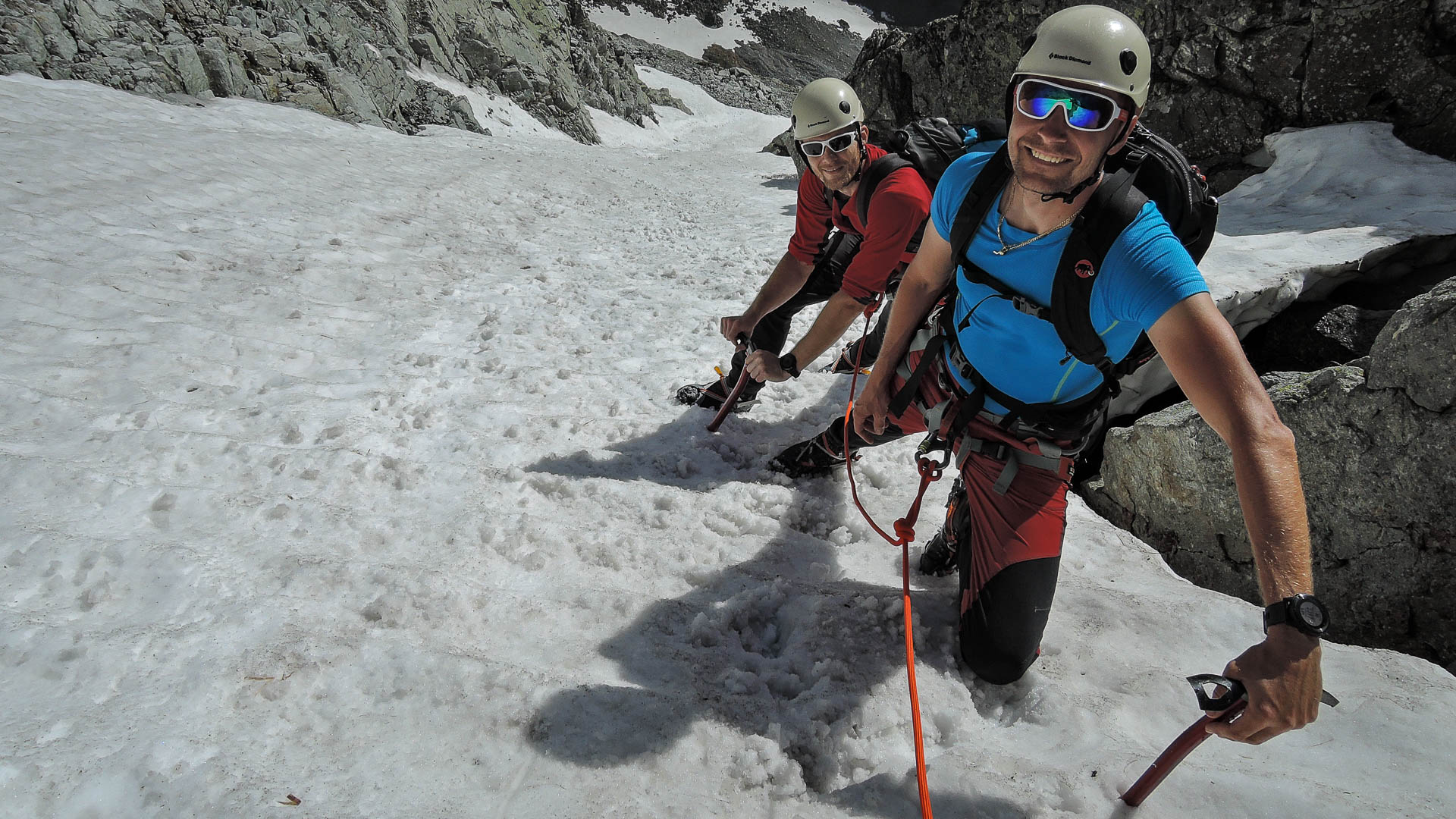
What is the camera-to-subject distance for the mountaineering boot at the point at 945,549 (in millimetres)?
3734

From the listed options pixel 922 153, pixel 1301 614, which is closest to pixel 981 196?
pixel 922 153

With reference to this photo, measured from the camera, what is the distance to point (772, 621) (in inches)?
131

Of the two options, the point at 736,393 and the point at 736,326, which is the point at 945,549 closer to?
the point at 736,393

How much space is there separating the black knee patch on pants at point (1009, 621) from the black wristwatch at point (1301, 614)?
125 centimetres

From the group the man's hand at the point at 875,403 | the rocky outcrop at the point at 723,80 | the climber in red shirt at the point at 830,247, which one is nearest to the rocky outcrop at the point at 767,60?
the rocky outcrop at the point at 723,80

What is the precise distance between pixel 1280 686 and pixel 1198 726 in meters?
0.33

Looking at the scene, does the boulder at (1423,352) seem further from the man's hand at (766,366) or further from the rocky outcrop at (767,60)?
the rocky outcrop at (767,60)

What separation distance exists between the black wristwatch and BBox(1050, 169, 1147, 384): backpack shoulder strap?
47.2 inches

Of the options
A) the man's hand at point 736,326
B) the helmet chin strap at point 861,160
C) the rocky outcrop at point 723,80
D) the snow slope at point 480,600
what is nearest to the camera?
the snow slope at point 480,600

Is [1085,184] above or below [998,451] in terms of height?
above

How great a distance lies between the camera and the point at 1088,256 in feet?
8.32

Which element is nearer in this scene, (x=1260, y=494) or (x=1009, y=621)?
(x=1260, y=494)

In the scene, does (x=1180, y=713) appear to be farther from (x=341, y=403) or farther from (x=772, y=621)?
(x=341, y=403)

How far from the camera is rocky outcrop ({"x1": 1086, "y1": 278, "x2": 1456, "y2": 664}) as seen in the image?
11.9 feet
